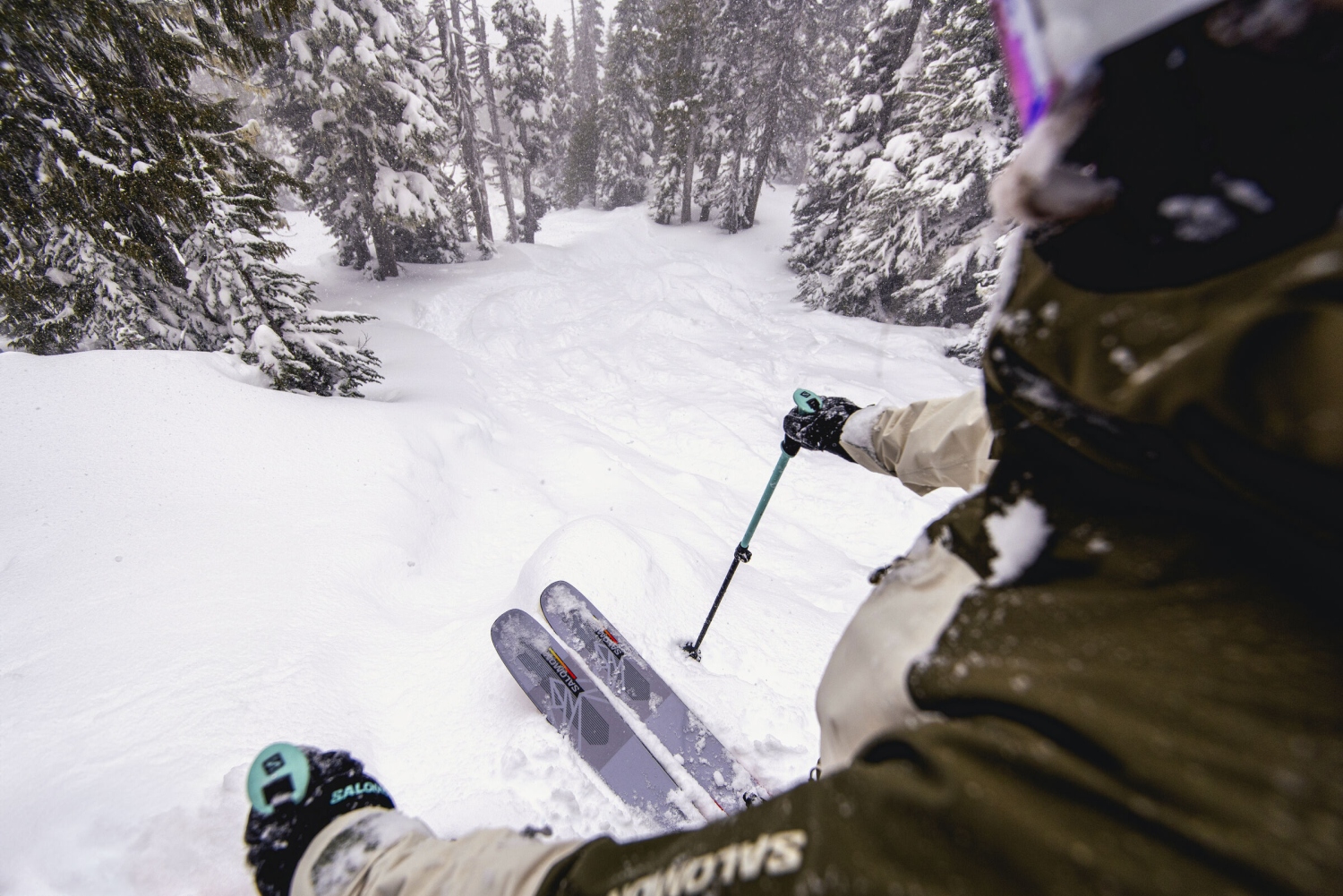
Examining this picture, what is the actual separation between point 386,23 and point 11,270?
7903 millimetres

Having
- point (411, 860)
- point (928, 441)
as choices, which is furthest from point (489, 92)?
point (411, 860)

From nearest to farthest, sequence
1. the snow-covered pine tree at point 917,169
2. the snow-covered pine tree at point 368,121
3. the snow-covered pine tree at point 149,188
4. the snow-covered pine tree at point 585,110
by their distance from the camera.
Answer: the snow-covered pine tree at point 149,188, the snow-covered pine tree at point 917,169, the snow-covered pine tree at point 368,121, the snow-covered pine tree at point 585,110

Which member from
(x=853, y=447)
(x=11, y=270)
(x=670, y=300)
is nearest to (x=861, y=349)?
(x=670, y=300)

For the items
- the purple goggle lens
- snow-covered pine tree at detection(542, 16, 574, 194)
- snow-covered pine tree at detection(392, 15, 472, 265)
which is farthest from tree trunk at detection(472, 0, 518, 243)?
the purple goggle lens

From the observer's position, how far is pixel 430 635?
332 cm

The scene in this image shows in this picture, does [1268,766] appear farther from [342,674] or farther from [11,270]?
[11,270]

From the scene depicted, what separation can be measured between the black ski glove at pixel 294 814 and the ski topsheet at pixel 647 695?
1670 millimetres

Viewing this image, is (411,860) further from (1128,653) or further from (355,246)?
(355,246)

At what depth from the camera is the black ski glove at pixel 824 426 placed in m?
2.37

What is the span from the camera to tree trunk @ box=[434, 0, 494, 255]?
1470 cm

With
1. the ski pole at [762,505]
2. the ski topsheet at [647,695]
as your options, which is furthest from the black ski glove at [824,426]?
the ski topsheet at [647,695]

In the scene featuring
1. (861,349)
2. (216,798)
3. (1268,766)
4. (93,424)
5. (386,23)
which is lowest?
(861,349)

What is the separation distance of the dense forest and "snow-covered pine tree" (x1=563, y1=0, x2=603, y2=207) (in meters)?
3.70

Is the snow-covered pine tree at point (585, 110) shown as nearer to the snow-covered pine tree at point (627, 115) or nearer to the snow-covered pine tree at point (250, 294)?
the snow-covered pine tree at point (627, 115)
